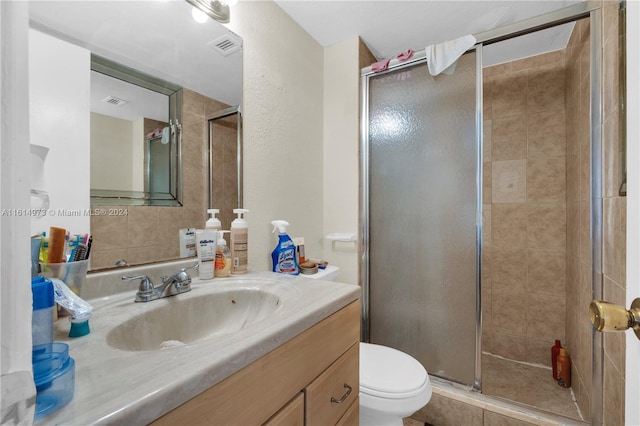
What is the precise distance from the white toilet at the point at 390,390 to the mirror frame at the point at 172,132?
0.99 m

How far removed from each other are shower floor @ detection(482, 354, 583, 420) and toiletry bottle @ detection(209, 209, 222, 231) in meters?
1.71

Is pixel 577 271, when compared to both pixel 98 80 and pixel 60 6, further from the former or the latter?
pixel 60 6

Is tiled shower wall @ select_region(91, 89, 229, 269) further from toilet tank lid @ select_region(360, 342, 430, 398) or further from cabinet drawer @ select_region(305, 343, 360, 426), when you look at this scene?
toilet tank lid @ select_region(360, 342, 430, 398)

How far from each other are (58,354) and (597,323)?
79cm

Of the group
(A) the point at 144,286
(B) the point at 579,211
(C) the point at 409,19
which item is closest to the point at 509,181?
(B) the point at 579,211

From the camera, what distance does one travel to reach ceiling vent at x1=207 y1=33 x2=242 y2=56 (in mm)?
1071

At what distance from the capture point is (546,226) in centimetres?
183

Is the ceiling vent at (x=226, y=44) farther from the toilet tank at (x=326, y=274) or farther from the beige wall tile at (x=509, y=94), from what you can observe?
the beige wall tile at (x=509, y=94)

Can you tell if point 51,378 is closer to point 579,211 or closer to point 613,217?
point 613,217

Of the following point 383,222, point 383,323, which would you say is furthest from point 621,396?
→ point 383,222

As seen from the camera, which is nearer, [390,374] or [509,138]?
[390,374]

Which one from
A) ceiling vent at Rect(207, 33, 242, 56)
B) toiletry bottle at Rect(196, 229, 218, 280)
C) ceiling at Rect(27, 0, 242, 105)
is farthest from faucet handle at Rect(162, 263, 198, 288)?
ceiling vent at Rect(207, 33, 242, 56)

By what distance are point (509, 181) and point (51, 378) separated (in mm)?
2376
